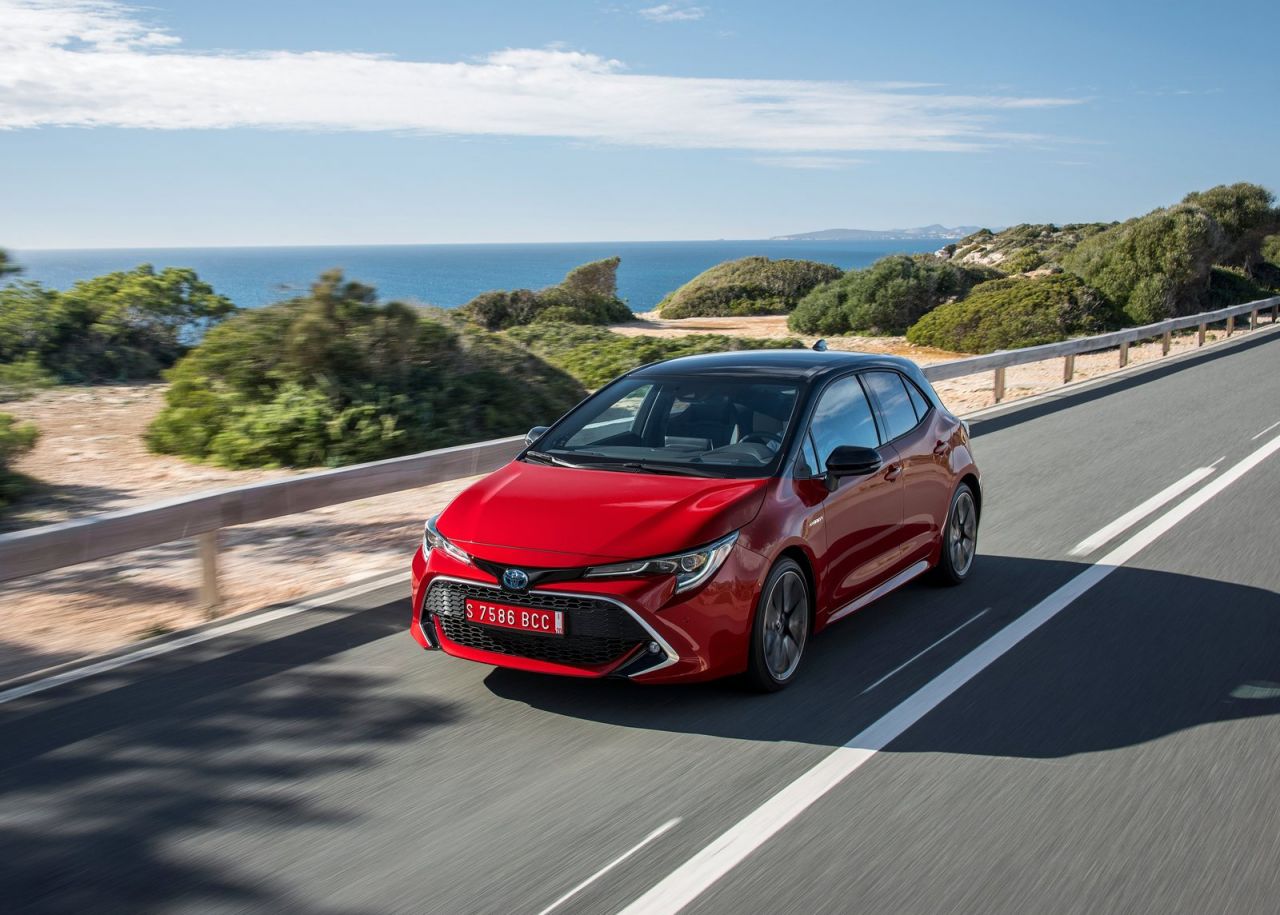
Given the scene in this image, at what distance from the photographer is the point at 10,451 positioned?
415 inches

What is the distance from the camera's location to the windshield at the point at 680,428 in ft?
20.4

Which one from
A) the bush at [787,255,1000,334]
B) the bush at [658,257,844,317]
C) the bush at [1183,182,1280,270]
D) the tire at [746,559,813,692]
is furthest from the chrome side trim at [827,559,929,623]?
the bush at [1183,182,1280,270]

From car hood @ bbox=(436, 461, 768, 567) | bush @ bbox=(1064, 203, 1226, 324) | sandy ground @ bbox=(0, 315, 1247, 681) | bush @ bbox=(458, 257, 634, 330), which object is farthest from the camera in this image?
bush @ bbox=(458, 257, 634, 330)

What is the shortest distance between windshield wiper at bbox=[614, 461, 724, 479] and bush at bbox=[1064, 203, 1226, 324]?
29.8m

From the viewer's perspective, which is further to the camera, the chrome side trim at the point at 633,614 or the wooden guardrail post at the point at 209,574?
the wooden guardrail post at the point at 209,574

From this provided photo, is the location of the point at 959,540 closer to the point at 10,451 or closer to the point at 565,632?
the point at 565,632

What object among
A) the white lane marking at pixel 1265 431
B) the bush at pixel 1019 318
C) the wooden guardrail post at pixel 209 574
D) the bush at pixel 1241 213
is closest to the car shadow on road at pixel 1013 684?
the wooden guardrail post at pixel 209 574

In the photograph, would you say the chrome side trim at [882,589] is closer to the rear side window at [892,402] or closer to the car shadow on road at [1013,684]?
the car shadow on road at [1013,684]

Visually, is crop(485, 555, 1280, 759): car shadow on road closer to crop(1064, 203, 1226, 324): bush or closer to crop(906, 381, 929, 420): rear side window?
crop(906, 381, 929, 420): rear side window

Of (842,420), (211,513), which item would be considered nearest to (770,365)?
(842,420)

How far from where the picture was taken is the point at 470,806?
4566 mm

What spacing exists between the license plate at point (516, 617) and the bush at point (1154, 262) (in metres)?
30.9

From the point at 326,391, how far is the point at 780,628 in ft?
27.2

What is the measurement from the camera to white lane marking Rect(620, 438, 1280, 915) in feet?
12.8
